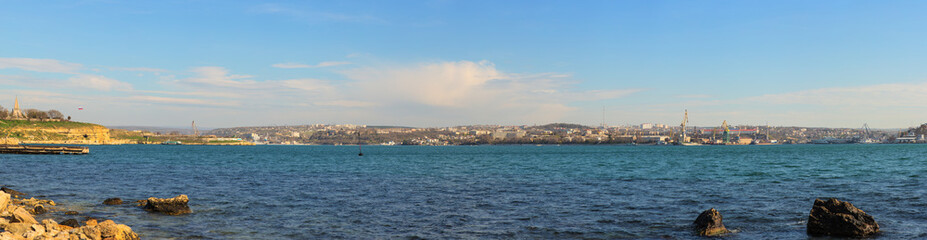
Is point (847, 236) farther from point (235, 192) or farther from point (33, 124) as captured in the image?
A: point (33, 124)

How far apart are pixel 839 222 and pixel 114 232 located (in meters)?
22.7

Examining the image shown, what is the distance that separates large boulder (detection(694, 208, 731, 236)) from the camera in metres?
19.0

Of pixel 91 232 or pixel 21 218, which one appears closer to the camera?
pixel 91 232

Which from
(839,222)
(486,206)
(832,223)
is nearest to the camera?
(839,222)

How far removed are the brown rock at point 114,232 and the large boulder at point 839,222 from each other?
21953 millimetres

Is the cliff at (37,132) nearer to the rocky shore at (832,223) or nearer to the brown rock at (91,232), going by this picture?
the brown rock at (91,232)

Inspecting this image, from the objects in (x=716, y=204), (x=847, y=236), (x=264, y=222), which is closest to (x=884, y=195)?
(x=716, y=204)

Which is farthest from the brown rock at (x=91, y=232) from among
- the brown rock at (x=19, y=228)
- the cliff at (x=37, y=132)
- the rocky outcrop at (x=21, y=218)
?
the cliff at (x=37, y=132)

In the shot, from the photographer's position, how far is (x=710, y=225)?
19203mm

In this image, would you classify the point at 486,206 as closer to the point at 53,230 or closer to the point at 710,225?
the point at 710,225

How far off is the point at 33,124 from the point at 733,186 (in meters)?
225

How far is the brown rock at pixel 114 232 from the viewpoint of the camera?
16828mm

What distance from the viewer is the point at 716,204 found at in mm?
27000

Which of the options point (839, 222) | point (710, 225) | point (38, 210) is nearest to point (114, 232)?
point (38, 210)
